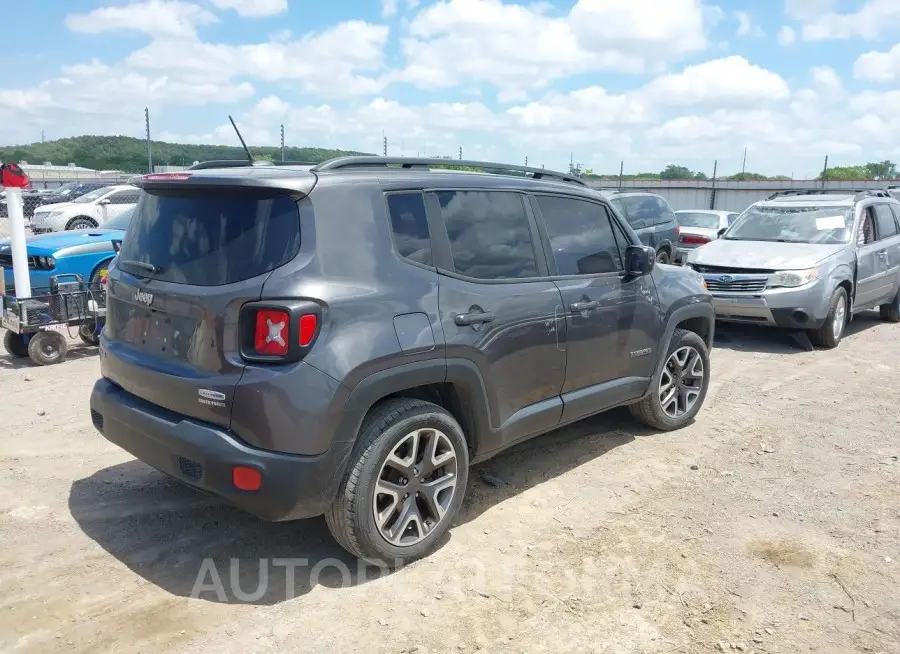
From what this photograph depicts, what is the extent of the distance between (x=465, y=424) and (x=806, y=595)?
1820mm

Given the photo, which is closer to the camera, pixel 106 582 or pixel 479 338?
pixel 106 582

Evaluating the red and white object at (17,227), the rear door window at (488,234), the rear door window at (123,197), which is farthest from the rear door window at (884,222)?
the rear door window at (123,197)

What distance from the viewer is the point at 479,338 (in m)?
3.72

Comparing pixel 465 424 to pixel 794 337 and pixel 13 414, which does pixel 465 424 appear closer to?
pixel 13 414

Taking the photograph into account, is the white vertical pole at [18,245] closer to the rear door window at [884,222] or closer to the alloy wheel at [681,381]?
the alloy wheel at [681,381]

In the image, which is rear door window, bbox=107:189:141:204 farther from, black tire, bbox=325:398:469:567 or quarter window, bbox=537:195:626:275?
black tire, bbox=325:398:469:567

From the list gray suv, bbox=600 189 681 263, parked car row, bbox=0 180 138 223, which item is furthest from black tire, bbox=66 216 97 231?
gray suv, bbox=600 189 681 263

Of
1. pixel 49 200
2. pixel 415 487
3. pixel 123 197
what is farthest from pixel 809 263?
pixel 49 200

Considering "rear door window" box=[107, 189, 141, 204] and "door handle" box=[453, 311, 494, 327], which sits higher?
"rear door window" box=[107, 189, 141, 204]

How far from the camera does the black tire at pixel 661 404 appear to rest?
17.7ft

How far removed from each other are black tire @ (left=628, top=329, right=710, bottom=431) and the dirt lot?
0.53 ft

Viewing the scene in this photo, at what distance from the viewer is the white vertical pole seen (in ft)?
24.0

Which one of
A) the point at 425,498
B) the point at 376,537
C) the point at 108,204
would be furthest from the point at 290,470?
the point at 108,204

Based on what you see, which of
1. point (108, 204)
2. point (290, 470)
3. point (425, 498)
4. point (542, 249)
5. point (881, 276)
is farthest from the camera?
point (108, 204)
